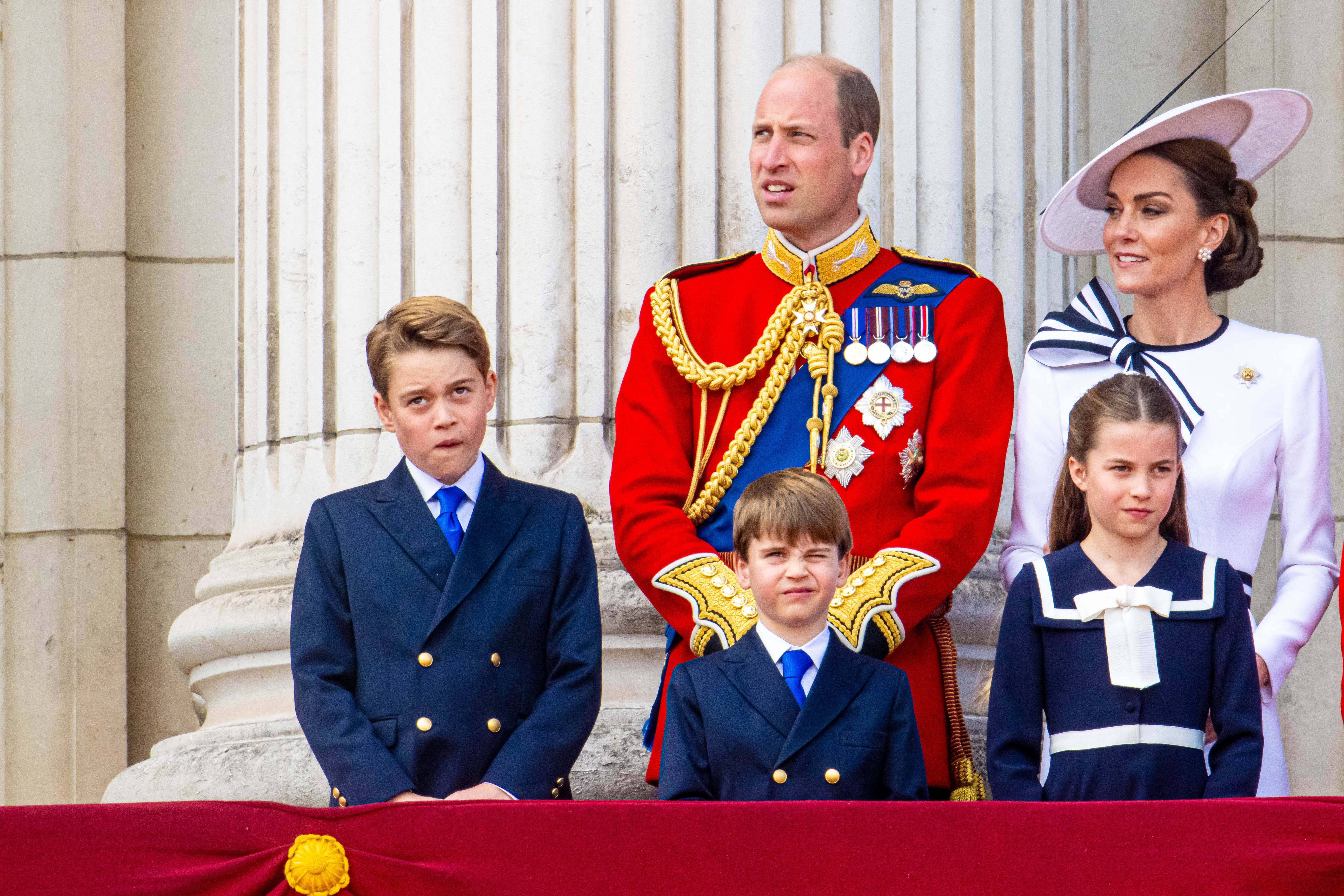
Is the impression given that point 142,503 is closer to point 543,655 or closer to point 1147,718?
point 543,655

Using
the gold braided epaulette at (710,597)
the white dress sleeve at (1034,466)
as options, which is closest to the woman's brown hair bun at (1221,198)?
the white dress sleeve at (1034,466)

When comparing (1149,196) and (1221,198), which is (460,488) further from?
(1221,198)

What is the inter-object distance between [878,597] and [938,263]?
76 cm

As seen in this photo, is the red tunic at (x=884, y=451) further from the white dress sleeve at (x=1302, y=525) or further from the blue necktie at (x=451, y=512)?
the white dress sleeve at (x=1302, y=525)

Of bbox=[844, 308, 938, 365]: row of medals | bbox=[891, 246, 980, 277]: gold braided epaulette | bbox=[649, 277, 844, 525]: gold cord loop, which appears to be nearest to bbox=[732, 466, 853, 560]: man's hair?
bbox=[649, 277, 844, 525]: gold cord loop

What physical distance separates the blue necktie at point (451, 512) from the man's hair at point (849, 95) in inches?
38.8

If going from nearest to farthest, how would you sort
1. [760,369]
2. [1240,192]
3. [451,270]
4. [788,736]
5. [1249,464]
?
1. [788,736]
2. [1249,464]
3. [760,369]
4. [1240,192]
5. [451,270]

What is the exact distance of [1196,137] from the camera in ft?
12.5

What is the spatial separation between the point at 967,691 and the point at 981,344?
3.52 ft

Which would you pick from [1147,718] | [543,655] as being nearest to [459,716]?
[543,655]

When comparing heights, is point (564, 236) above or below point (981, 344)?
above

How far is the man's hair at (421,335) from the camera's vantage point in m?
3.38

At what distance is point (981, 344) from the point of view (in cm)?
360

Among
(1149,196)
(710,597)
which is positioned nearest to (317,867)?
(710,597)
